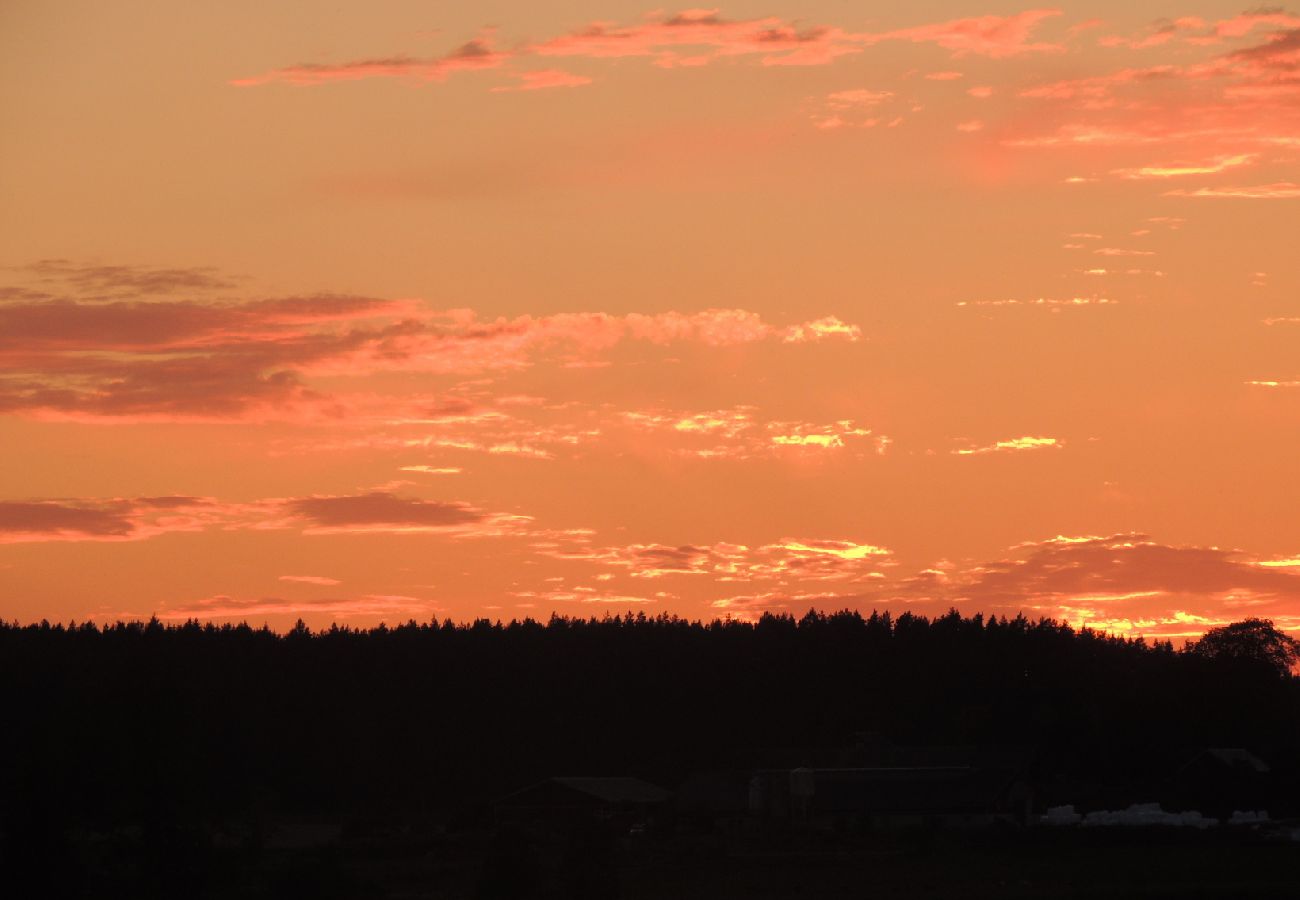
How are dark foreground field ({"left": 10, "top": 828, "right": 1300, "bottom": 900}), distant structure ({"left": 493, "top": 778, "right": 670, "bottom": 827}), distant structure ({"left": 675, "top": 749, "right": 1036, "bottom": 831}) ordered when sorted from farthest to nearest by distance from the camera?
distant structure ({"left": 493, "top": 778, "right": 670, "bottom": 827}), distant structure ({"left": 675, "top": 749, "right": 1036, "bottom": 831}), dark foreground field ({"left": 10, "top": 828, "right": 1300, "bottom": 900})

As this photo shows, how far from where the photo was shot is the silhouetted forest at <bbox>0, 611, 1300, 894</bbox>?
459 feet

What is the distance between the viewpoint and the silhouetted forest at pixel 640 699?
140 m

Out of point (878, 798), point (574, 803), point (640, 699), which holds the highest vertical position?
point (640, 699)

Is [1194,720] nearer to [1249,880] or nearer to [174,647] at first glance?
[1249,880]

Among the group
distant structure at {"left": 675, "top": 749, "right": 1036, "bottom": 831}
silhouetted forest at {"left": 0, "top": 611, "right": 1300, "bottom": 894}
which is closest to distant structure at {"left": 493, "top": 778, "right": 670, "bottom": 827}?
distant structure at {"left": 675, "top": 749, "right": 1036, "bottom": 831}

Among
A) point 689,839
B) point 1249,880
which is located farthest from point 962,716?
point 1249,880

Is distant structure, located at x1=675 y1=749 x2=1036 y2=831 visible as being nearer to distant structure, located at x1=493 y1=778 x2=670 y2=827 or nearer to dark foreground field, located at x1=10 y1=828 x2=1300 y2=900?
distant structure, located at x1=493 y1=778 x2=670 y2=827

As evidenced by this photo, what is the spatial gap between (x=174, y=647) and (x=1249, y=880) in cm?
11863

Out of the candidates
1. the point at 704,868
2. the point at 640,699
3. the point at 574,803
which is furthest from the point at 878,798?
the point at 640,699

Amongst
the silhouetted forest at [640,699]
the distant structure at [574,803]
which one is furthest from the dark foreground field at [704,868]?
the silhouetted forest at [640,699]

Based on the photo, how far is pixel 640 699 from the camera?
16450 cm

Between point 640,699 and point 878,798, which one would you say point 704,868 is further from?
point 640,699

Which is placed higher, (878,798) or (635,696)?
(635,696)

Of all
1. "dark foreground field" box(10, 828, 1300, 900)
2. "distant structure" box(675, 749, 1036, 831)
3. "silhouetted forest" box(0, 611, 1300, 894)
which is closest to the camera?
"dark foreground field" box(10, 828, 1300, 900)
